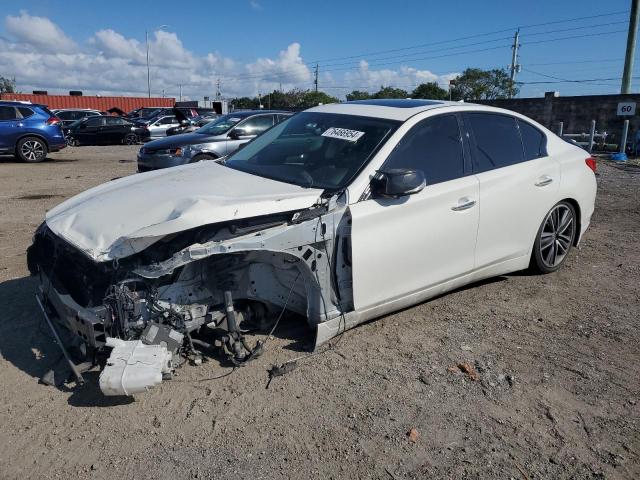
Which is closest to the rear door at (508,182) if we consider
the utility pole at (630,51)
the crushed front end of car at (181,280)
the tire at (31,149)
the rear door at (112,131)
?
the crushed front end of car at (181,280)

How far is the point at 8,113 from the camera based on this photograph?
1556 centimetres

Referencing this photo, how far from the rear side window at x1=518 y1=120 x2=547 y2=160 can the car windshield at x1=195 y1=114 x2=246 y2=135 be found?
6.79 meters

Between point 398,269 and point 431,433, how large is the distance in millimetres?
1227

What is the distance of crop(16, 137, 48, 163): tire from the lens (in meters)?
15.9

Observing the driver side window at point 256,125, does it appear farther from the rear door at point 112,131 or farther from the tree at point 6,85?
the tree at point 6,85

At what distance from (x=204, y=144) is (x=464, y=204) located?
7.02 meters

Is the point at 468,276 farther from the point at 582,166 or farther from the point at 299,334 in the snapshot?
the point at 582,166

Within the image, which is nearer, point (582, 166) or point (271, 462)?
point (271, 462)

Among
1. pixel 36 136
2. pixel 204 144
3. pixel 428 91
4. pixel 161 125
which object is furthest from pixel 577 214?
pixel 428 91

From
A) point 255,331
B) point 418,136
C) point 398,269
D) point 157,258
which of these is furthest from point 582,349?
point 157,258

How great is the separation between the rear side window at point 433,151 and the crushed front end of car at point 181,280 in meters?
0.73

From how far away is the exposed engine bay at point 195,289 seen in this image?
Result: 3191mm

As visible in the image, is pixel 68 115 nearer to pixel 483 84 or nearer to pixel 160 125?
pixel 160 125

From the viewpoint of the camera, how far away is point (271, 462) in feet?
9.04
